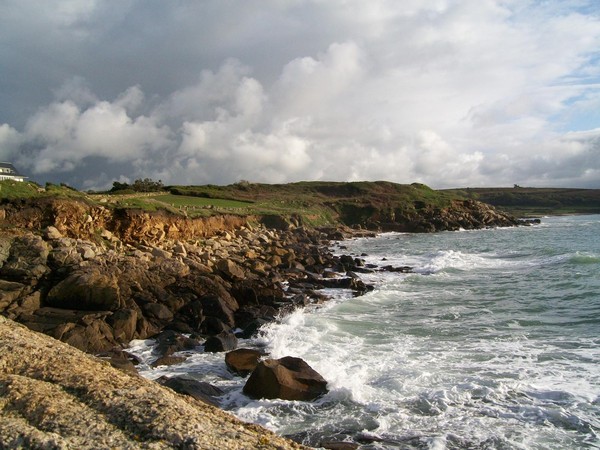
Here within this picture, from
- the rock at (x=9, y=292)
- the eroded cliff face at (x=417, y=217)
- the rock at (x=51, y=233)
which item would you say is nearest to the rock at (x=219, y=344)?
the rock at (x=9, y=292)

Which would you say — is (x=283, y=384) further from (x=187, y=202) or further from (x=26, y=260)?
(x=187, y=202)

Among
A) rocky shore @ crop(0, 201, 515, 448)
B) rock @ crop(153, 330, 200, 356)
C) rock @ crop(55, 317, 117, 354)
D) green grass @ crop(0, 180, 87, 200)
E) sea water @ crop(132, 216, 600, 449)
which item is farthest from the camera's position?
green grass @ crop(0, 180, 87, 200)

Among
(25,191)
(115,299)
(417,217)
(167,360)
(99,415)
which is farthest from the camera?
(417,217)

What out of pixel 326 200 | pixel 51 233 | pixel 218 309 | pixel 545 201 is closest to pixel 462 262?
pixel 218 309

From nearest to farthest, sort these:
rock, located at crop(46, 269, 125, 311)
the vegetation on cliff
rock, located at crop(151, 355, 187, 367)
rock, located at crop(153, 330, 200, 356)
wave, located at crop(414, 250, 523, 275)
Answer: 1. rock, located at crop(151, 355, 187, 367)
2. rock, located at crop(153, 330, 200, 356)
3. rock, located at crop(46, 269, 125, 311)
4. wave, located at crop(414, 250, 523, 275)
5. the vegetation on cliff

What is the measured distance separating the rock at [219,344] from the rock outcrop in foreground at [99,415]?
19.4 feet

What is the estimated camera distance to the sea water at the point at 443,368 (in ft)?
27.1

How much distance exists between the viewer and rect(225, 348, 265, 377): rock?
1129cm

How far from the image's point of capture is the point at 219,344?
13.2 meters

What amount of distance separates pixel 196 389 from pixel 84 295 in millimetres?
7421

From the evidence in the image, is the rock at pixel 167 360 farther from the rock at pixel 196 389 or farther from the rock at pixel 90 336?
the rock at pixel 196 389

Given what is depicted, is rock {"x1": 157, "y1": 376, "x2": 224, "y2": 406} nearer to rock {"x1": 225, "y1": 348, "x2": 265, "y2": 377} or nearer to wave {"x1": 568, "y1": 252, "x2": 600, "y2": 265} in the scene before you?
rock {"x1": 225, "y1": 348, "x2": 265, "y2": 377}

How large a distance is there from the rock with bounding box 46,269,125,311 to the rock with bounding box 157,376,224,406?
608 centimetres

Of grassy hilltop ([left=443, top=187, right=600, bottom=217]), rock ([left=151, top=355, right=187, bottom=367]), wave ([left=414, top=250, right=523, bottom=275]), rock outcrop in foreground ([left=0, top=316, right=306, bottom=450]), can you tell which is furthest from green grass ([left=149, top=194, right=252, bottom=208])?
grassy hilltop ([left=443, top=187, right=600, bottom=217])
